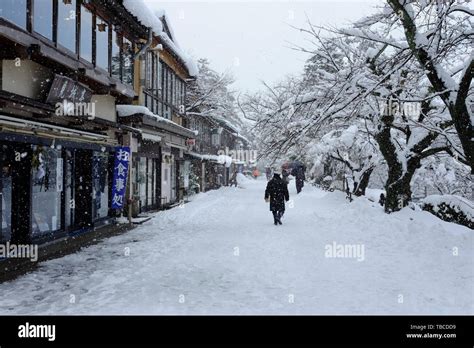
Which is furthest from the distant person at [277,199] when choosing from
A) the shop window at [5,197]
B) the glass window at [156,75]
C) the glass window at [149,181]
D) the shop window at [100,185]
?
the shop window at [5,197]

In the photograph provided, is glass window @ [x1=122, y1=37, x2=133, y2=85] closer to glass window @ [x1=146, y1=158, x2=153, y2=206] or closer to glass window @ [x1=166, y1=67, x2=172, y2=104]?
glass window @ [x1=146, y1=158, x2=153, y2=206]

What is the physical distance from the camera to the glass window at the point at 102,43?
1280 cm

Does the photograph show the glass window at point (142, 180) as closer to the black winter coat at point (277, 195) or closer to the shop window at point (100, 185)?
the shop window at point (100, 185)

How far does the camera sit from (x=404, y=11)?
7.91 metres

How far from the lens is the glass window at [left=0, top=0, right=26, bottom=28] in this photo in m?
7.68

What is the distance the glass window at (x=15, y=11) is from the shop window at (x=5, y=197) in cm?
258

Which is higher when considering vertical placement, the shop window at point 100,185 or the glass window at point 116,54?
the glass window at point 116,54

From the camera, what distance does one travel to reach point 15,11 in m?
8.03

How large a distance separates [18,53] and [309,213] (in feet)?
45.1

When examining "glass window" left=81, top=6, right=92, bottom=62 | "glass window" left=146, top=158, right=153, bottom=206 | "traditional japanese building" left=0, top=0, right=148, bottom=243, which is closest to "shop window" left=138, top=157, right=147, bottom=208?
"glass window" left=146, top=158, right=153, bottom=206

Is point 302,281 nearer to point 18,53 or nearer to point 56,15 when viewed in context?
point 18,53

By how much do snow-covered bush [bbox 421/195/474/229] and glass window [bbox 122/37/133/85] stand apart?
1190cm
